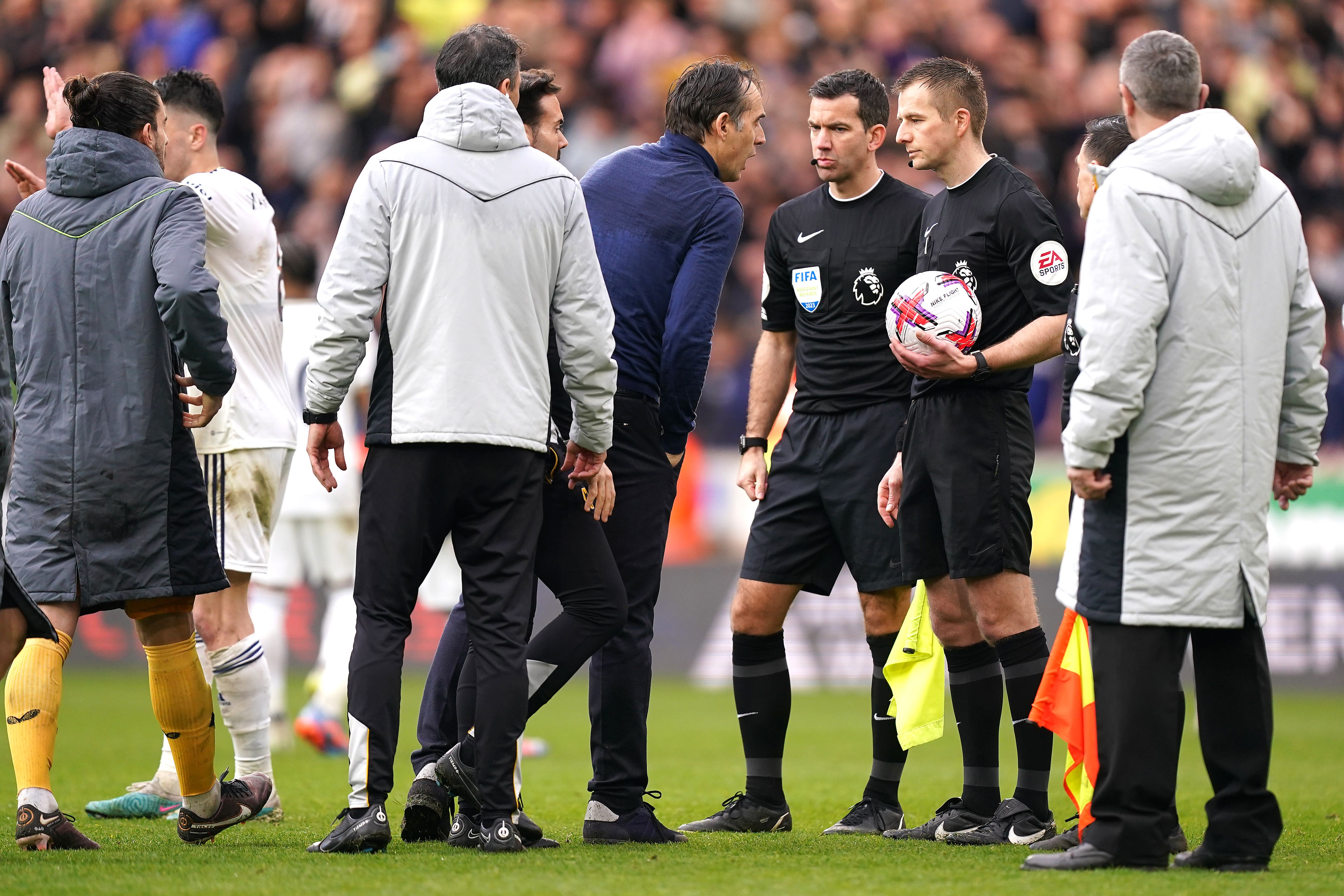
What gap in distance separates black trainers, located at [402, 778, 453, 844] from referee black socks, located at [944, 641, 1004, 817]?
5.91ft

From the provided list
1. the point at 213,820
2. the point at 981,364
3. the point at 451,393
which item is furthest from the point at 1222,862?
the point at 213,820

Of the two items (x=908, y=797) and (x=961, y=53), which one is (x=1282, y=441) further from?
(x=961, y=53)

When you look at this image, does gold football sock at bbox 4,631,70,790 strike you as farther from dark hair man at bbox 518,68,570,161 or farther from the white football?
the white football

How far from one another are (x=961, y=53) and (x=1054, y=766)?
32.1 feet

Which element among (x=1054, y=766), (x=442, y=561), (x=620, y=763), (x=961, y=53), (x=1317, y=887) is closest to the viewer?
(x=1317, y=887)

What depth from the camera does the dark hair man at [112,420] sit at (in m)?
4.93

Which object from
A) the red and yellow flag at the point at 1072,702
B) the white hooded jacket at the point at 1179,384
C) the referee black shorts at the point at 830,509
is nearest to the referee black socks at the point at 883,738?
the referee black shorts at the point at 830,509

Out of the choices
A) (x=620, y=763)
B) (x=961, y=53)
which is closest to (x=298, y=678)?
(x=620, y=763)

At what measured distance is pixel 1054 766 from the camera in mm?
8508

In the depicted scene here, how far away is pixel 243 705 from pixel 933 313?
115 inches

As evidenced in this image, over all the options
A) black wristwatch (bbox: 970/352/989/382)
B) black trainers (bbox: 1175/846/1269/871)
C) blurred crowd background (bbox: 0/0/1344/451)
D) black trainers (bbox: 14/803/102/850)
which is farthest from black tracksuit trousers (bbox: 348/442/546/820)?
blurred crowd background (bbox: 0/0/1344/451)

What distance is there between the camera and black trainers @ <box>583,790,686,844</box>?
207 inches

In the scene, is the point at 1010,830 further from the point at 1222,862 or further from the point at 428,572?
the point at 428,572

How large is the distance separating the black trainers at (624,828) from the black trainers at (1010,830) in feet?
3.17
